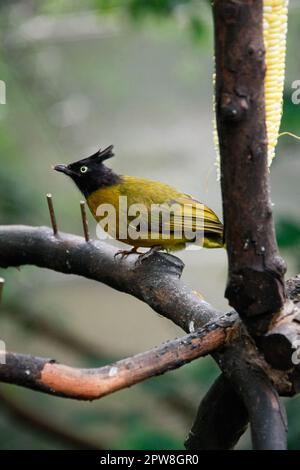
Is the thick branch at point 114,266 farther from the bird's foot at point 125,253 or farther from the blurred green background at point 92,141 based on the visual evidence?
the blurred green background at point 92,141

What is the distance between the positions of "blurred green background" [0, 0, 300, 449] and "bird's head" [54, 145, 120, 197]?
66.4 inches

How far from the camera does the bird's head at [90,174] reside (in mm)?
2266

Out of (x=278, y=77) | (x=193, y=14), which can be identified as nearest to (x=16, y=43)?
(x=193, y=14)

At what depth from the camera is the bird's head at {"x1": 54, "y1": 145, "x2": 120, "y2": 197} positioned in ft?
7.43

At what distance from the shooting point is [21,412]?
352 centimetres

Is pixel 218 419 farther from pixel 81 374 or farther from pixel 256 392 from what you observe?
pixel 81 374

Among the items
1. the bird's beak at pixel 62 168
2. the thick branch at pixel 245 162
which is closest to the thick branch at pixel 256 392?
the thick branch at pixel 245 162

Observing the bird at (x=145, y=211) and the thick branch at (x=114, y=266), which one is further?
the bird at (x=145, y=211)

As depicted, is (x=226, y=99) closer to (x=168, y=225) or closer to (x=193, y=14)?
(x=168, y=225)

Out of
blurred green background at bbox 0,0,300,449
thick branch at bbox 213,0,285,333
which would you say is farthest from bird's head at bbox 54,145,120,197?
blurred green background at bbox 0,0,300,449

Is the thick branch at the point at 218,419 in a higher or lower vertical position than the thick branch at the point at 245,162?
lower

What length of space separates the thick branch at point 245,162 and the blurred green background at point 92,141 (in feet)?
9.04

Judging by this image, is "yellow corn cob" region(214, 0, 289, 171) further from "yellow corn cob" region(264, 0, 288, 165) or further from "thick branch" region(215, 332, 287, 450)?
"thick branch" region(215, 332, 287, 450)

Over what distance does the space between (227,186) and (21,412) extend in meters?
2.59
